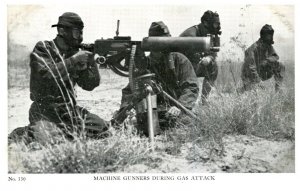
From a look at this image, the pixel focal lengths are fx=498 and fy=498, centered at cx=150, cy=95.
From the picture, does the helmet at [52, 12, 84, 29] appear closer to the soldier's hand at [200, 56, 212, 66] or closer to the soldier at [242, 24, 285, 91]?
the soldier's hand at [200, 56, 212, 66]

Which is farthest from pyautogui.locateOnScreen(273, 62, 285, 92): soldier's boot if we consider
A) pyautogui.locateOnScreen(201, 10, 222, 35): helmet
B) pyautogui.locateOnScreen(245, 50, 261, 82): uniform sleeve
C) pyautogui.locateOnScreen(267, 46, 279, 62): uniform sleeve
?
pyautogui.locateOnScreen(201, 10, 222, 35): helmet

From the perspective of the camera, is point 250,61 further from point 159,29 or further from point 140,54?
point 140,54

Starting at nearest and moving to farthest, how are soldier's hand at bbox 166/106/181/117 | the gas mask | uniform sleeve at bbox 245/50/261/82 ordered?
1. the gas mask
2. soldier's hand at bbox 166/106/181/117
3. uniform sleeve at bbox 245/50/261/82

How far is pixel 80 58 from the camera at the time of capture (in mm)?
5293

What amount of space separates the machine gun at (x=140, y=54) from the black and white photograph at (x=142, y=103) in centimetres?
1

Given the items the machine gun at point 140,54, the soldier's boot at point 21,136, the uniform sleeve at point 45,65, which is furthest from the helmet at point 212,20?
the soldier's boot at point 21,136

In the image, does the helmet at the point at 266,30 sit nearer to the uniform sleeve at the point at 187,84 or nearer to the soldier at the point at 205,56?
the soldier at the point at 205,56

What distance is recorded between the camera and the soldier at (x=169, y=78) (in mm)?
5812

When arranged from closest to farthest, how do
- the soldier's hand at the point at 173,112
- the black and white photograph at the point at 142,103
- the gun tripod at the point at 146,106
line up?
the black and white photograph at the point at 142,103, the gun tripod at the point at 146,106, the soldier's hand at the point at 173,112

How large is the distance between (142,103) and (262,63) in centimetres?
297

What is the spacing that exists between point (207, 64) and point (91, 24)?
1740mm

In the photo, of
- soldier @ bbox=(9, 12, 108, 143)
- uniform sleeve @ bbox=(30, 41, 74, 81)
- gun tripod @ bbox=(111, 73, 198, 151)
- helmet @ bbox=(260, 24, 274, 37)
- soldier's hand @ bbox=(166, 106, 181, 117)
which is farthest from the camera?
helmet @ bbox=(260, 24, 274, 37)

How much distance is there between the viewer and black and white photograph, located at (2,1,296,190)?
491 cm

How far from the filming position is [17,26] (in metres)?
5.86
